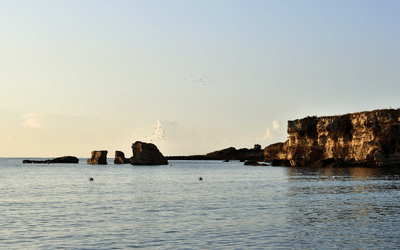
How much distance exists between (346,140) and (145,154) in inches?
2911

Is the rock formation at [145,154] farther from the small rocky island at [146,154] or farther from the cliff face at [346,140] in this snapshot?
the cliff face at [346,140]

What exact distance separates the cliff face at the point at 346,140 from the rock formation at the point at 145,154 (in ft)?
157

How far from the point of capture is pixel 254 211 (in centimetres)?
3416

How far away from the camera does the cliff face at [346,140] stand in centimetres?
12244

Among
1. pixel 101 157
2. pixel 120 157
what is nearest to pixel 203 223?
pixel 120 157

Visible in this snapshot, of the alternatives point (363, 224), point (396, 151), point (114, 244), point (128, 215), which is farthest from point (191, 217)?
point (396, 151)

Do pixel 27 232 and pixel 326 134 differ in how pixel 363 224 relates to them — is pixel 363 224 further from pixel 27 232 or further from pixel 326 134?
pixel 326 134

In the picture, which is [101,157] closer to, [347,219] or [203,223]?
[203,223]

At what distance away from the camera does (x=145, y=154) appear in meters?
165

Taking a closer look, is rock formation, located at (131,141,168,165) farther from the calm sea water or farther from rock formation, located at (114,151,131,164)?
the calm sea water

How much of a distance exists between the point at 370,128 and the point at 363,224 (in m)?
105

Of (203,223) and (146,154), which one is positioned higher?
(146,154)

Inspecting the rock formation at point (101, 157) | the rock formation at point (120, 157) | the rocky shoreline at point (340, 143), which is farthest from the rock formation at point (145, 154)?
the rock formation at point (101, 157)

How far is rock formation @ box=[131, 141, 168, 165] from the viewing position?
162 metres
